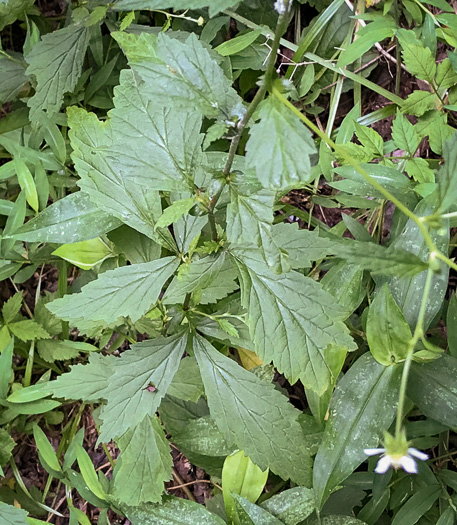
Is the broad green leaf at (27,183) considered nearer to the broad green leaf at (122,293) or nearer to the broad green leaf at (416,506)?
the broad green leaf at (122,293)

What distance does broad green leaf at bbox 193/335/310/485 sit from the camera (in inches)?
41.4

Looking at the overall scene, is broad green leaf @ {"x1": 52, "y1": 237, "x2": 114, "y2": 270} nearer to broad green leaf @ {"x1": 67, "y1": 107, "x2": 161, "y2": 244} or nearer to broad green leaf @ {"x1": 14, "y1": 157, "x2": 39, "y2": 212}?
broad green leaf @ {"x1": 14, "y1": 157, "x2": 39, "y2": 212}

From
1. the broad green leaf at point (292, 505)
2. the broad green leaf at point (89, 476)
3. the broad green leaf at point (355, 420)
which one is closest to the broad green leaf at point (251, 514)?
the broad green leaf at point (292, 505)

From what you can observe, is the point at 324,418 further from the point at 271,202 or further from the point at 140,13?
the point at 140,13

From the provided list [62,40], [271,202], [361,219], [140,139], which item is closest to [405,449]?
[271,202]

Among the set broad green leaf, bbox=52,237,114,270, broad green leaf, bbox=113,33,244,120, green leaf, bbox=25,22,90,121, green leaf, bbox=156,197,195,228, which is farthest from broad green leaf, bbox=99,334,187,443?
green leaf, bbox=25,22,90,121

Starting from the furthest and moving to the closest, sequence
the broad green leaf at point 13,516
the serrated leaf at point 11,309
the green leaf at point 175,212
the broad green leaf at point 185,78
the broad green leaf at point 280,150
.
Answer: the serrated leaf at point 11,309 → the broad green leaf at point 13,516 → the green leaf at point 175,212 → the broad green leaf at point 185,78 → the broad green leaf at point 280,150

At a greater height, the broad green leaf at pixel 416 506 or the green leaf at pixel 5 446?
the broad green leaf at pixel 416 506

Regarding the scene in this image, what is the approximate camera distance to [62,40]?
140cm

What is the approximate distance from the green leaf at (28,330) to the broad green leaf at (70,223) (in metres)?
0.33

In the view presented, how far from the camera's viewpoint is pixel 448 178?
2.27ft

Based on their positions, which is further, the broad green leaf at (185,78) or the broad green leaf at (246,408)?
the broad green leaf at (246,408)

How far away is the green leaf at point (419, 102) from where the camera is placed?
1.24 m

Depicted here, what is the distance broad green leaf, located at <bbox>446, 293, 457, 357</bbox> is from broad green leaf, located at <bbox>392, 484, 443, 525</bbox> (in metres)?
0.35
